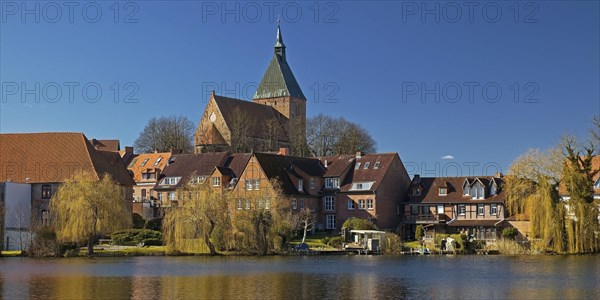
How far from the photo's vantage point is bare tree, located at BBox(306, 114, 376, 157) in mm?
110125

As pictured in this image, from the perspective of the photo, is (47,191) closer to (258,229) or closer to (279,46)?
(258,229)

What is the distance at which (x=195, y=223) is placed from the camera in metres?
58.9

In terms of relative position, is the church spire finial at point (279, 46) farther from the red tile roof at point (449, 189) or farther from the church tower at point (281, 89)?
the red tile roof at point (449, 189)

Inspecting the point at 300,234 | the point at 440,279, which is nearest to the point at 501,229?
the point at 300,234

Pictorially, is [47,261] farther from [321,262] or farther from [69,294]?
[69,294]

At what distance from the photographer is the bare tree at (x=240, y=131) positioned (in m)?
110

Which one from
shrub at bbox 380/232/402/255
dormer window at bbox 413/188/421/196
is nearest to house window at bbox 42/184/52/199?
shrub at bbox 380/232/402/255

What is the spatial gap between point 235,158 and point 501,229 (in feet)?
87.6

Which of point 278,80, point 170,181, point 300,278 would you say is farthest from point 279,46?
point 300,278

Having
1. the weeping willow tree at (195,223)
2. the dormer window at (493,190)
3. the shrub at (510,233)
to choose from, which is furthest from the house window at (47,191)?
the dormer window at (493,190)

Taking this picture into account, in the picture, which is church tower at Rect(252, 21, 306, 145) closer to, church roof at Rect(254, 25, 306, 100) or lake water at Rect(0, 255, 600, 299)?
church roof at Rect(254, 25, 306, 100)

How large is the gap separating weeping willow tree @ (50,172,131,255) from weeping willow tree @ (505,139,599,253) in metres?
28.8

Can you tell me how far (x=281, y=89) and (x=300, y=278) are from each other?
317 feet

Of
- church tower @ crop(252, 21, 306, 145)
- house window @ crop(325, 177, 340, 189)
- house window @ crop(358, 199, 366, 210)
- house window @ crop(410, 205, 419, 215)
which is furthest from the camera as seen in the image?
church tower @ crop(252, 21, 306, 145)
